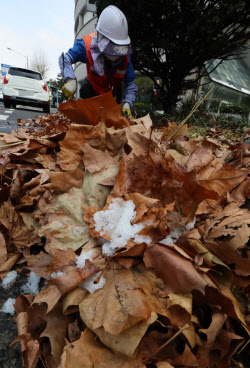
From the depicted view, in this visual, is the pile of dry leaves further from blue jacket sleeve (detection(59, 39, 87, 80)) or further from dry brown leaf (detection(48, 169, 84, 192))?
blue jacket sleeve (detection(59, 39, 87, 80))

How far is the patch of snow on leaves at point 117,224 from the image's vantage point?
616 mm

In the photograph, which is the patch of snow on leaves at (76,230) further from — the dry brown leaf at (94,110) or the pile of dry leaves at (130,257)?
the dry brown leaf at (94,110)

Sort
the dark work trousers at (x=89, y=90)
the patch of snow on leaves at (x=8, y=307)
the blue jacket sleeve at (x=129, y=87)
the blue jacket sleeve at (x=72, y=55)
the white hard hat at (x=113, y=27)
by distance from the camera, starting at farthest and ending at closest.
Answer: the dark work trousers at (x=89, y=90) → the blue jacket sleeve at (x=129, y=87) → the blue jacket sleeve at (x=72, y=55) → the white hard hat at (x=113, y=27) → the patch of snow on leaves at (x=8, y=307)

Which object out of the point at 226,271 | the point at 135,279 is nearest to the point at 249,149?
the point at 226,271

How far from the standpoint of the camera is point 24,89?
29.4 ft

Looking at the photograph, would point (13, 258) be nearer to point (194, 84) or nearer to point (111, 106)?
point (111, 106)

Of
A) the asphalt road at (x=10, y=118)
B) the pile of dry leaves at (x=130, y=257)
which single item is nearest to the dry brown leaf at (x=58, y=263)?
the pile of dry leaves at (x=130, y=257)

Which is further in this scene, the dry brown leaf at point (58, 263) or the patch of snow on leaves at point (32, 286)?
the patch of snow on leaves at point (32, 286)

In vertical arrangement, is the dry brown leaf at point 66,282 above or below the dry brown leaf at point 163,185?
below

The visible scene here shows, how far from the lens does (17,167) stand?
1006 mm

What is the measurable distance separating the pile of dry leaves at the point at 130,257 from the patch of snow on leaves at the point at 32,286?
0.07m

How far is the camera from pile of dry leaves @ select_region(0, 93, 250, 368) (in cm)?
49

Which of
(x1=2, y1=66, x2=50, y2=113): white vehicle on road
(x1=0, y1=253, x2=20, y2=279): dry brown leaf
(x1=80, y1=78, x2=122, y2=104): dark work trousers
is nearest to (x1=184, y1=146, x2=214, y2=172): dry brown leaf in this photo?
(x1=0, y1=253, x2=20, y2=279): dry brown leaf

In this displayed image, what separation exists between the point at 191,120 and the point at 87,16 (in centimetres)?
2031
